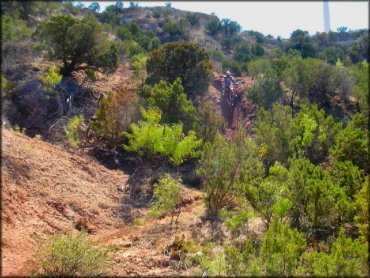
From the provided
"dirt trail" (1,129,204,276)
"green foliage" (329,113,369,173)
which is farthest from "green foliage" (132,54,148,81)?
"green foliage" (329,113,369,173)

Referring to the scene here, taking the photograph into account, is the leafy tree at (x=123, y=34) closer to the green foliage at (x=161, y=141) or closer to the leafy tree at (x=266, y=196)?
the green foliage at (x=161, y=141)

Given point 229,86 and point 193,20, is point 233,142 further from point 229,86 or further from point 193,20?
point 193,20

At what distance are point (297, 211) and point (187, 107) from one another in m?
7.47

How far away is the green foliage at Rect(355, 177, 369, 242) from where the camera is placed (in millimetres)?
7742

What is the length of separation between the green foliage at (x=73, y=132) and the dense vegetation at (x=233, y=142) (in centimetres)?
5

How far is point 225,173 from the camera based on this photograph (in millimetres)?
10875

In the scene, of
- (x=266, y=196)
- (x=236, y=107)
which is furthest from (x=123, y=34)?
(x=266, y=196)

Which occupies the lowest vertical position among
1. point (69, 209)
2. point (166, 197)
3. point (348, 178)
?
point (69, 209)

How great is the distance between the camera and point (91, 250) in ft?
25.2

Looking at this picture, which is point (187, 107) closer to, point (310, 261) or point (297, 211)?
point (297, 211)

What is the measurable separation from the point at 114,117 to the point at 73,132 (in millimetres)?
2010

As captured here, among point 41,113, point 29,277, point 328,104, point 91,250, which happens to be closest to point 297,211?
point 91,250

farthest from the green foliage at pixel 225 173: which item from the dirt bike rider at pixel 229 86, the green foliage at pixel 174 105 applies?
the dirt bike rider at pixel 229 86

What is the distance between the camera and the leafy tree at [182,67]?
66.6 feet
